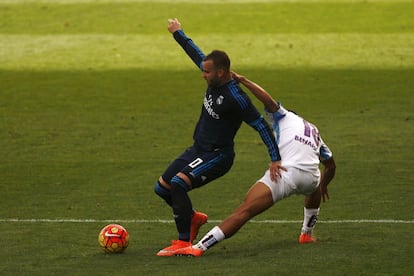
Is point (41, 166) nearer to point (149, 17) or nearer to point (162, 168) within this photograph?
point (162, 168)

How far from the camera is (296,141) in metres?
12.2

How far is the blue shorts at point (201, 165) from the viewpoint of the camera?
1235 centimetres

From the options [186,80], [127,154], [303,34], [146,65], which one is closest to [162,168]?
[127,154]

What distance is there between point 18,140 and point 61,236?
711 cm

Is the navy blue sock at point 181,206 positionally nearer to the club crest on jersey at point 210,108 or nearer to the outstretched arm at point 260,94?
the club crest on jersey at point 210,108

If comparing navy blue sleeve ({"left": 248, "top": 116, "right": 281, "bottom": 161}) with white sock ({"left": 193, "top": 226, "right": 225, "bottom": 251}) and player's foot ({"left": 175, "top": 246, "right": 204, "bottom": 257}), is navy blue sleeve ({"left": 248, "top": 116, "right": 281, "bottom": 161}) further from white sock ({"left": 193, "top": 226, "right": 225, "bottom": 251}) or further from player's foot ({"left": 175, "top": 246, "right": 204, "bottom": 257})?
player's foot ({"left": 175, "top": 246, "right": 204, "bottom": 257})

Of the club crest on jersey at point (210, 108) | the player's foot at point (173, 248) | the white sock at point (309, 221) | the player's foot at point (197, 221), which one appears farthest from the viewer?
the player's foot at point (197, 221)

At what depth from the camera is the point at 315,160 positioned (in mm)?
12227

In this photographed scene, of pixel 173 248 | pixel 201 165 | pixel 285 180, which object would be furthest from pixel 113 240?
pixel 285 180

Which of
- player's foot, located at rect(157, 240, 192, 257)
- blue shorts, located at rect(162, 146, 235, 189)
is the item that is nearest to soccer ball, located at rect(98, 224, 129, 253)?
player's foot, located at rect(157, 240, 192, 257)

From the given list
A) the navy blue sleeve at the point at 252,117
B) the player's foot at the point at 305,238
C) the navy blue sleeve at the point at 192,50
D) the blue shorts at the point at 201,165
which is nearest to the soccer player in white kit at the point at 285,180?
the player's foot at the point at 305,238

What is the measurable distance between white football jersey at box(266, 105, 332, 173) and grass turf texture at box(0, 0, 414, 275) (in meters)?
0.91

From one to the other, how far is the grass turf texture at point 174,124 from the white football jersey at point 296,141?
35.7 inches

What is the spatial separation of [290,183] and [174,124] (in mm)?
9579
